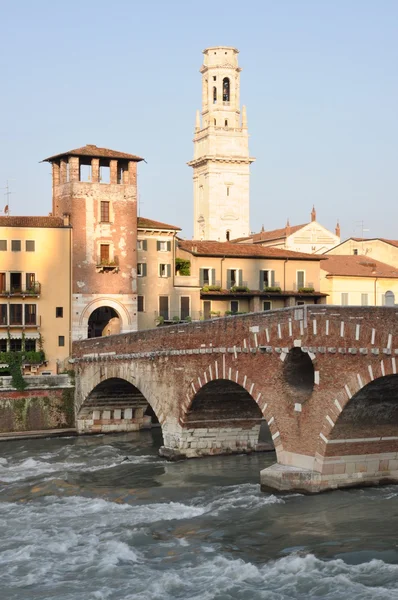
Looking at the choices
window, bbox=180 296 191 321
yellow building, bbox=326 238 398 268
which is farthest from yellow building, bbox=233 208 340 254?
window, bbox=180 296 191 321

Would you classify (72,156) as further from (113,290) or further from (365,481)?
(365,481)

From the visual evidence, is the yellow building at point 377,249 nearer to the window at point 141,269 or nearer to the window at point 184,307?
the window at point 184,307

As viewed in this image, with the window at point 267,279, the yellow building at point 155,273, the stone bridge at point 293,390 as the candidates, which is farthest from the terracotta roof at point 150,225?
the stone bridge at point 293,390

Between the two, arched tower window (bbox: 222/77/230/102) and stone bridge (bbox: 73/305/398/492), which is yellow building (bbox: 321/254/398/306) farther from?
arched tower window (bbox: 222/77/230/102)

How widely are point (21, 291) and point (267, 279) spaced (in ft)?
57.1

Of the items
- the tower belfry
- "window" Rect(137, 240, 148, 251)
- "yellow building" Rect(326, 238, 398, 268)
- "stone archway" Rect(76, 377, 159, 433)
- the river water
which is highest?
the tower belfry

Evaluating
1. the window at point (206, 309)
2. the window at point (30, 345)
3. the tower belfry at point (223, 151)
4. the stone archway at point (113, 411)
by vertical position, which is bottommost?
the stone archway at point (113, 411)

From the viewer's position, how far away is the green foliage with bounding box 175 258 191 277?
63.8 m

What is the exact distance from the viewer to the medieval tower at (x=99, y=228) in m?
57.6

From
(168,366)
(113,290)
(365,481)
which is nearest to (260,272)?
(113,290)

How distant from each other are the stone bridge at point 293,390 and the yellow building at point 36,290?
16330mm

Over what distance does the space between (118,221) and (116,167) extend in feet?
10.4

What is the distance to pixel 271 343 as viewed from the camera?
3169 cm

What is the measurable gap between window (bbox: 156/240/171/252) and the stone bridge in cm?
2108
